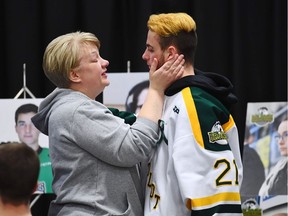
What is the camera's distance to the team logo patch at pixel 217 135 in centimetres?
220

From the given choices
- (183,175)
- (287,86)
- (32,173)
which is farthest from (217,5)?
(32,173)

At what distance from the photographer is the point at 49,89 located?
17.5 ft

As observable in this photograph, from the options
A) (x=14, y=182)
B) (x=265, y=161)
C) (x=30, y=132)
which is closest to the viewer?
(x=14, y=182)

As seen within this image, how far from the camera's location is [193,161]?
7.11 ft

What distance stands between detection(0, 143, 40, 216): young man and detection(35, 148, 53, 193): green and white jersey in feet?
8.70

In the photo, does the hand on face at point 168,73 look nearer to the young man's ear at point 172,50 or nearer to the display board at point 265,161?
the young man's ear at point 172,50

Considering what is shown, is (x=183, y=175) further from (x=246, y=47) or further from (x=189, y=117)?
(x=246, y=47)

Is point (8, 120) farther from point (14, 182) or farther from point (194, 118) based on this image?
point (14, 182)

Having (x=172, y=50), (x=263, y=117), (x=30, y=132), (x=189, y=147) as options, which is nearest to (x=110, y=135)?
(x=189, y=147)

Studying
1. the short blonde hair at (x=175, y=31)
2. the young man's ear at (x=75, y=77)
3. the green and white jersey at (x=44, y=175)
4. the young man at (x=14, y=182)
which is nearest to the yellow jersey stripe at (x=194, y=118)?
the short blonde hair at (x=175, y=31)

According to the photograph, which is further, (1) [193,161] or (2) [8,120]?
(2) [8,120]

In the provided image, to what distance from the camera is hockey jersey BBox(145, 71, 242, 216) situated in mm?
2160

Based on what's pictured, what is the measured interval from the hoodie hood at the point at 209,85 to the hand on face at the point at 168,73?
0.08ft

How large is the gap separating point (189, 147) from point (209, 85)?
0.90ft
